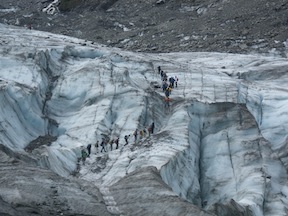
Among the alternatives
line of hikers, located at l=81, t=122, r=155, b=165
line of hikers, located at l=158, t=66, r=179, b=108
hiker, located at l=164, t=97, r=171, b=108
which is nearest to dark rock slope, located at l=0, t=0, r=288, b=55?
line of hikers, located at l=158, t=66, r=179, b=108

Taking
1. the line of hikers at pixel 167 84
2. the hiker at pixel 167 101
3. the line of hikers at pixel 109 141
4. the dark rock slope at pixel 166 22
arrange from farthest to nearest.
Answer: the dark rock slope at pixel 166 22, the line of hikers at pixel 167 84, the hiker at pixel 167 101, the line of hikers at pixel 109 141

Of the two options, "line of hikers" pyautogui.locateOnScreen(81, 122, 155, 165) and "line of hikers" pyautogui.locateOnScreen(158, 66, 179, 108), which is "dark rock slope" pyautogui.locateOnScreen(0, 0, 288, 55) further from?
"line of hikers" pyautogui.locateOnScreen(81, 122, 155, 165)

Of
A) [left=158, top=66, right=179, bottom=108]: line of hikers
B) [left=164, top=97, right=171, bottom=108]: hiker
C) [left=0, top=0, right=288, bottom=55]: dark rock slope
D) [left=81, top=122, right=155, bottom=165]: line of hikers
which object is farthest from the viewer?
[left=0, top=0, right=288, bottom=55]: dark rock slope

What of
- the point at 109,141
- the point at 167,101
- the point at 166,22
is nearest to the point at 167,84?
the point at 167,101

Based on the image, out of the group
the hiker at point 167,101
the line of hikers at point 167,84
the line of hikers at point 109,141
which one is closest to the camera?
the line of hikers at point 109,141

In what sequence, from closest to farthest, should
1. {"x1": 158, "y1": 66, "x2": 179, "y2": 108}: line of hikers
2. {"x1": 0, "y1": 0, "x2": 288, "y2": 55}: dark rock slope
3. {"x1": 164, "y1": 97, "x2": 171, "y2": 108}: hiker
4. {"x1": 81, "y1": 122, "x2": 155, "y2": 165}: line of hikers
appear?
{"x1": 81, "y1": 122, "x2": 155, "y2": 165}: line of hikers
{"x1": 164, "y1": 97, "x2": 171, "y2": 108}: hiker
{"x1": 158, "y1": 66, "x2": 179, "y2": 108}: line of hikers
{"x1": 0, "y1": 0, "x2": 288, "y2": 55}: dark rock slope

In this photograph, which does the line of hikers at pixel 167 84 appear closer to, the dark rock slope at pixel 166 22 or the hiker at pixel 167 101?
the hiker at pixel 167 101

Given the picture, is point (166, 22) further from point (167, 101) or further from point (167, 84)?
point (167, 101)

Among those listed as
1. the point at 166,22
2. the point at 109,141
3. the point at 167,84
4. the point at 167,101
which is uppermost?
the point at 166,22

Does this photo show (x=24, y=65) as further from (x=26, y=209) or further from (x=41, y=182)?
(x=26, y=209)

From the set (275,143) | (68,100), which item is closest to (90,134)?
(68,100)

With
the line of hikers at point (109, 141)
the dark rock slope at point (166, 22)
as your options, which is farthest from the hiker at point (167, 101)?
the dark rock slope at point (166, 22)
